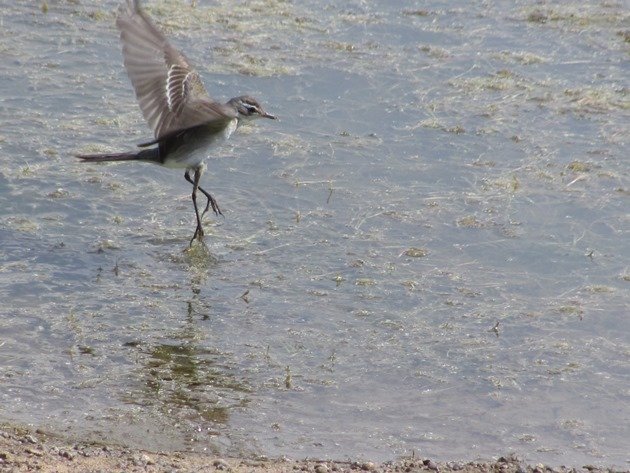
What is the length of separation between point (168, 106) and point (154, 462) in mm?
3026

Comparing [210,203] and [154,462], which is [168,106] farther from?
[154,462]

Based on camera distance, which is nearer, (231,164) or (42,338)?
(42,338)

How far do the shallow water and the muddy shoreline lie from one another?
167 millimetres

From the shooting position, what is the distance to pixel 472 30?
1189 cm

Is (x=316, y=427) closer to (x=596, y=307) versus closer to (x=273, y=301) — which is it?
(x=273, y=301)

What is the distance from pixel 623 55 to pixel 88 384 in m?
7.00

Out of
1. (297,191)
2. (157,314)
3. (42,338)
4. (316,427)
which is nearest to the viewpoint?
(316,427)

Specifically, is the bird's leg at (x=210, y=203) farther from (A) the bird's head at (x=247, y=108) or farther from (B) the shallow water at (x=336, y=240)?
(A) the bird's head at (x=247, y=108)

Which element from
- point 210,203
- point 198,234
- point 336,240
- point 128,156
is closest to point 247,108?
point 210,203

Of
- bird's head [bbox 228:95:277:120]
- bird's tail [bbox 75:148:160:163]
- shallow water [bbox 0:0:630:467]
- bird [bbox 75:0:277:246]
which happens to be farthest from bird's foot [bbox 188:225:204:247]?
bird's head [bbox 228:95:277:120]

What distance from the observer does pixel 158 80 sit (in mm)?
7938

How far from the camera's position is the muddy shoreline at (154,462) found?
5266 mm

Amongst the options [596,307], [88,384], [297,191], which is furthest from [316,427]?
[297,191]

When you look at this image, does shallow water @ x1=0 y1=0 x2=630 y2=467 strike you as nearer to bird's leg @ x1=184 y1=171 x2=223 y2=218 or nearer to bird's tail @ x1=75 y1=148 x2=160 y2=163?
bird's leg @ x1=184 y1=171 x2=223 y2=218
